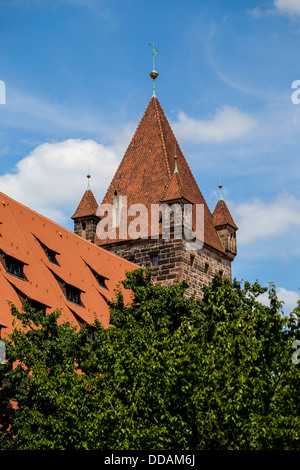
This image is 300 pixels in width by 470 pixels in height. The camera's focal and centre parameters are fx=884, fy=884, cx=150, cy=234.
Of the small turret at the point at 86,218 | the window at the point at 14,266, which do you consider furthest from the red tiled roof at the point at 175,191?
the window at the point at 14,266

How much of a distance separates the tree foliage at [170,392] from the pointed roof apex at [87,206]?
62.9ft

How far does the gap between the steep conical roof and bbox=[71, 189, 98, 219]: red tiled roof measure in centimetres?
72

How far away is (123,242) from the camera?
3444cm

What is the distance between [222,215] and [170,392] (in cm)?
2344

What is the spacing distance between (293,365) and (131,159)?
22866 millimetres

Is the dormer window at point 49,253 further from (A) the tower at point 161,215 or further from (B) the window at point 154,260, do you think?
(B) the window at point 154,260

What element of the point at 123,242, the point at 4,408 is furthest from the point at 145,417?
the point at 123,242

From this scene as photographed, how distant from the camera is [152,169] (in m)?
35.7

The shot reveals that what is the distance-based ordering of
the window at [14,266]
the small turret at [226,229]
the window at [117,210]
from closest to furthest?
the window at [14,266] < the window at [117,210] < the small turret at [226,229]

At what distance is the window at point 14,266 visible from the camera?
2398cm

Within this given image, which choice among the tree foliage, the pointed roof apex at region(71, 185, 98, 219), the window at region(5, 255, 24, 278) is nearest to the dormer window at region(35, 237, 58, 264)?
the window at region(5, 255, 24, 278)

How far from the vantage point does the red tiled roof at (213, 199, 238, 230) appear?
37.0 m

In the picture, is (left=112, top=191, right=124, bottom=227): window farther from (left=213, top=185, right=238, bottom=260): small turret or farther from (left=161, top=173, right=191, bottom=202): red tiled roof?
(left=213, top=185, right=238, bottom=260): small turret
